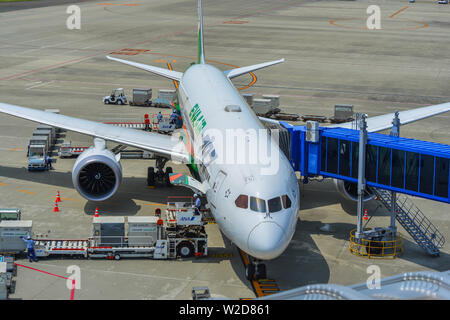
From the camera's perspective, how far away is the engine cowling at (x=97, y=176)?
3398 centimetres

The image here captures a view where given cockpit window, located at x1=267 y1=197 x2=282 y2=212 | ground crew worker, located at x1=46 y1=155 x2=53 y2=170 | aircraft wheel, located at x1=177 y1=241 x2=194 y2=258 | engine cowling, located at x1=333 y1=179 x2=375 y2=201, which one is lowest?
aircraft wheel, located at x1=177 y1=241 x2=194 y2=258

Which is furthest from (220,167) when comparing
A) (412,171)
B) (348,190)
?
(348,190)

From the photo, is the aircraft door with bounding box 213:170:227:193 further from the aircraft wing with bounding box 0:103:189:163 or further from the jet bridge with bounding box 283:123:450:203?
the aircraft wing with bounding box 0:103:189:163

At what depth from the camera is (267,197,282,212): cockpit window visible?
24.9m

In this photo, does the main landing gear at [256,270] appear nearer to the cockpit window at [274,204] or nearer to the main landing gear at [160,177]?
the cockpit window at [274,204]

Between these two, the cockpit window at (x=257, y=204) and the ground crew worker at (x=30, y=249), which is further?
the ground crew worker at (x=30, y=249)

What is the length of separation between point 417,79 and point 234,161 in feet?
157

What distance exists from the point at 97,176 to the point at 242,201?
11.5 meters

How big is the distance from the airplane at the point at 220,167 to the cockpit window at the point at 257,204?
0.12ft

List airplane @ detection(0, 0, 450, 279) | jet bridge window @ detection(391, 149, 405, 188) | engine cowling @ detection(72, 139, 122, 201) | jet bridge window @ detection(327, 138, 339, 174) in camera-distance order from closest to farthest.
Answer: airplane @ detection(0, 0, 450, 279)
jet bridge window @ detection(391, 149, 405, 188)
jet bridge window @ detection(327, 138, 339, 174)
engine cowling @ detection(72, 139, 122, 201)

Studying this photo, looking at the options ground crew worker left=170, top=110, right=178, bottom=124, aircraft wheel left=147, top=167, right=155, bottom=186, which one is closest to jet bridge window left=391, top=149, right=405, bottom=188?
aircraft wheel left=147, top=167, right=155, bottom=186

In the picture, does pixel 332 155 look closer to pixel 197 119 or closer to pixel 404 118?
pixel 197 119

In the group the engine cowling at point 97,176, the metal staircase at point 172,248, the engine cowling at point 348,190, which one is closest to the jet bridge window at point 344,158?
the engine cowling at point 348,190

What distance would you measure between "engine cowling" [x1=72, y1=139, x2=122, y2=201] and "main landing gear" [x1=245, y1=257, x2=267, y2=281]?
1038 cm
